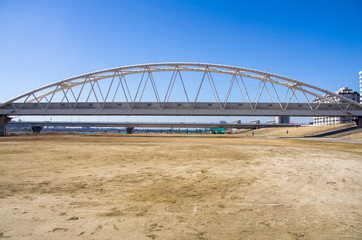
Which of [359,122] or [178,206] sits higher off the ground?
[359,122]

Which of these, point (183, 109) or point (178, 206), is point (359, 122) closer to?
point (183, 109)

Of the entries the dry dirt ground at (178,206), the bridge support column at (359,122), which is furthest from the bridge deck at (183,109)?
the dry dirt ground at (178,206)

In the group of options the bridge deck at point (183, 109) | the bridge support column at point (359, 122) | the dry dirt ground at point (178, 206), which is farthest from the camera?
the bridge support column at point (359, 122)

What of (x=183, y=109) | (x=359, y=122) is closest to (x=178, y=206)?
(x=183, y=109)

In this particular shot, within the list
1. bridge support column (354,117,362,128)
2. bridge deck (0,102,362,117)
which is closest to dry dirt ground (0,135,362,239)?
bridge deck (0,102,362,117)

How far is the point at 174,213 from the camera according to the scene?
13.3 ft

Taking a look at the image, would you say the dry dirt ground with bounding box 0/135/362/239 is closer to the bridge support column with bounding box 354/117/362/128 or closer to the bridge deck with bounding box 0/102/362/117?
the bridge deck with bounding box 0/102/362/117

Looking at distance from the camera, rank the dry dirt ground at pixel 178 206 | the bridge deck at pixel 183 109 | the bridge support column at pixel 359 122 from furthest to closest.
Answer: the bridge support column at pixel 359 122, the bridge deck at pixel 183 109, the dry dirt ground at pixel 178 206

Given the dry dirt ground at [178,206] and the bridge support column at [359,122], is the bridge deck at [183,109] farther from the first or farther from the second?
the dry dirt ground at [178,206]

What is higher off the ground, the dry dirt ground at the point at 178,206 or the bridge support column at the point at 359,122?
the bridge support column at the point at 359,122

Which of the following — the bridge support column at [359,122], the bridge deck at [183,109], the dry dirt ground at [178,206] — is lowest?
the dry dirt ground at [178,206]

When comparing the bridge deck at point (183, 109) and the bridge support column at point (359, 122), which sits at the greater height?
the bridge deck at point (183, 109)

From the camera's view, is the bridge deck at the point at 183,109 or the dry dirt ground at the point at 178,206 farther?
the bridge deck at the point at 183,109

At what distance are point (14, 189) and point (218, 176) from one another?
21.8ft
